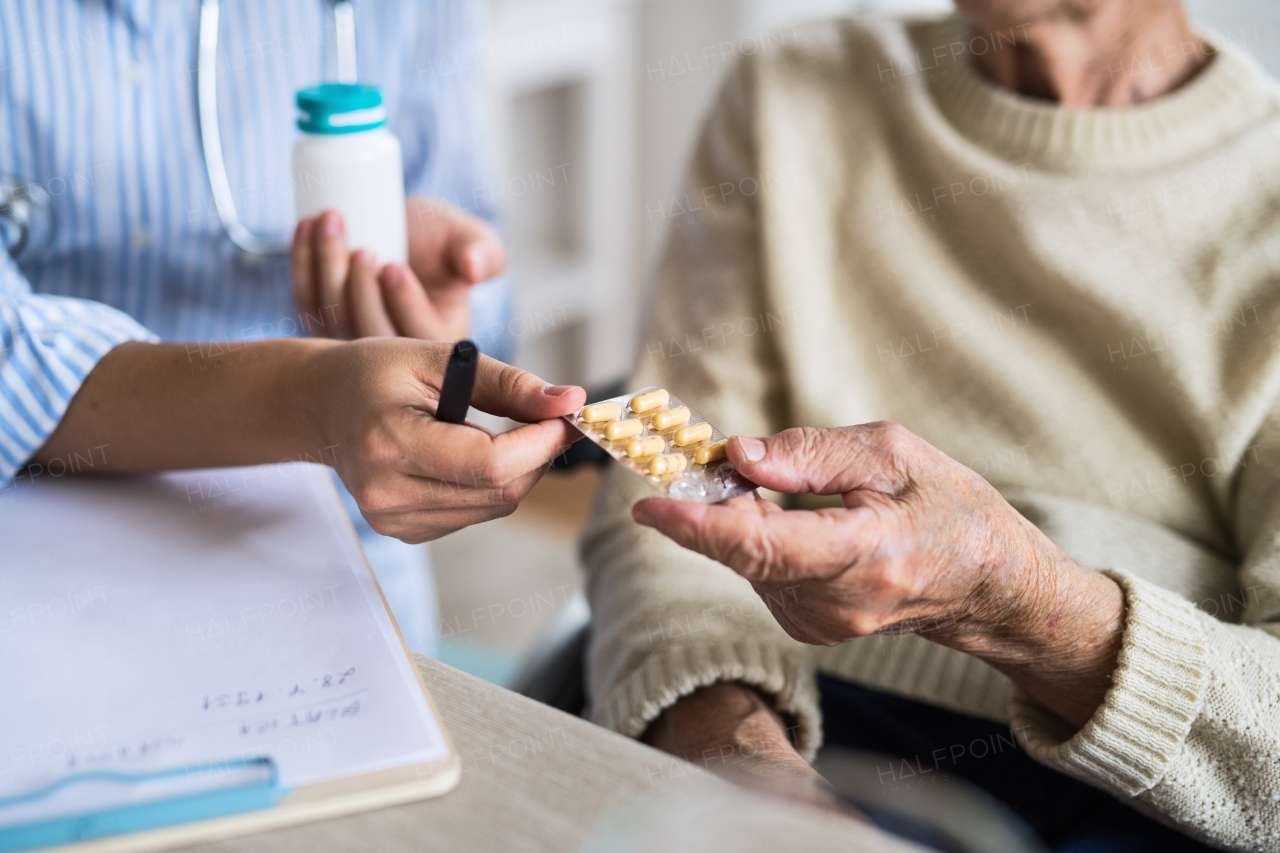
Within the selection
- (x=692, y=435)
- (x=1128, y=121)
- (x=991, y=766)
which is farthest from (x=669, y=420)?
(x=1128, y=121)

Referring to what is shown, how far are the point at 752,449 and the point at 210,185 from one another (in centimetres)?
62

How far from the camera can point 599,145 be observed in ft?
6.87

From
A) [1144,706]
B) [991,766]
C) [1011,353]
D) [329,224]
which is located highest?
[329,224]

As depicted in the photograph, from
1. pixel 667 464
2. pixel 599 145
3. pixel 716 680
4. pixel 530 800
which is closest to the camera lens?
pixel 530 800

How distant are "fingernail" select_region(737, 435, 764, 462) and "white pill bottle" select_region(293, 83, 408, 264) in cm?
38

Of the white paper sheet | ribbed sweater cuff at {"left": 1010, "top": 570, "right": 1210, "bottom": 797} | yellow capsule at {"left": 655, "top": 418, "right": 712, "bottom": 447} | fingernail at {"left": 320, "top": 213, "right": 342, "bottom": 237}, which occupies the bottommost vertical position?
ribbed sweater cuff at {"left": 1010, "top": 570, "right": 1210, "bottom": 797}

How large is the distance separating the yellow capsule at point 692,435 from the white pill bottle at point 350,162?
0.35 m

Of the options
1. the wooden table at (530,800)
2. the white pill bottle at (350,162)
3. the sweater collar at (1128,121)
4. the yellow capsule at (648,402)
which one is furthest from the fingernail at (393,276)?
the sweater collar at (1128,121)

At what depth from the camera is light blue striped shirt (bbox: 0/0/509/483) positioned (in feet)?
2.65

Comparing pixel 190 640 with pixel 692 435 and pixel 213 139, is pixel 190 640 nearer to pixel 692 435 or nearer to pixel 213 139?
pixel 692 435

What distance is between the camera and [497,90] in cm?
172

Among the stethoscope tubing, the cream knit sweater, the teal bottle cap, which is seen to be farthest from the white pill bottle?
the cream knit sweater

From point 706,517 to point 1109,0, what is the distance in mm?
617

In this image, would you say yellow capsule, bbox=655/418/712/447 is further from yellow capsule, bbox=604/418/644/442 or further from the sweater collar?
the sweater collar
